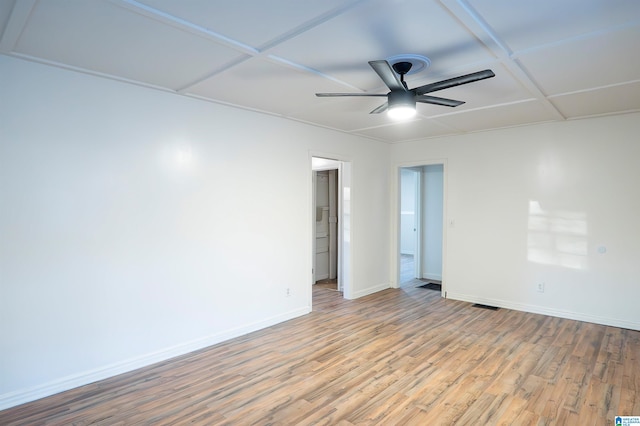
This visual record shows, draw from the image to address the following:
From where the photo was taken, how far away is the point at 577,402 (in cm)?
266

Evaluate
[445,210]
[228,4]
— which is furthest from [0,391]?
[445,210]

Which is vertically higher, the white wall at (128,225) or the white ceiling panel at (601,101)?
the white ceiling panel at (601,101)

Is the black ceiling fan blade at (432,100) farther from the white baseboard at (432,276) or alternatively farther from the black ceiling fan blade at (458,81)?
the white baseboard at (432,276)

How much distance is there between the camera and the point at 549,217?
468 centimetres

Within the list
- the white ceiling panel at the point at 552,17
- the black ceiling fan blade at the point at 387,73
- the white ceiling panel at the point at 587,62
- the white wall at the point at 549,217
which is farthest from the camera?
the white wall at the point at 549,217

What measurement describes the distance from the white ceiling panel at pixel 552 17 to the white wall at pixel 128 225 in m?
2.68

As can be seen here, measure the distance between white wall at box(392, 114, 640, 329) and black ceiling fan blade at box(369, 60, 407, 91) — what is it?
10.4 ft

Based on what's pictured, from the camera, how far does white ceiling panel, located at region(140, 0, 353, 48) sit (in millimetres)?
1892

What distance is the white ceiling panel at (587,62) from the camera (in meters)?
2.32

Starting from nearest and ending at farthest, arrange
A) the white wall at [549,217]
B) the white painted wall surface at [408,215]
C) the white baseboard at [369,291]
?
the white wall at [549,217] < the white baseboard at [369,291] < the white painted wall surface at [408,215]

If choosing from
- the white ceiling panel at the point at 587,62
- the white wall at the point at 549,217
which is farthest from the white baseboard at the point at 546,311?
the white ceiling panel at the point at 587,62

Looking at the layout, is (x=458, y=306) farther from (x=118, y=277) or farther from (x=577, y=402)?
(x=118, y=277)

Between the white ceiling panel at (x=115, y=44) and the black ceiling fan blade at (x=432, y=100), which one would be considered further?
the black ceiling fan blade at (x=432, y=100)

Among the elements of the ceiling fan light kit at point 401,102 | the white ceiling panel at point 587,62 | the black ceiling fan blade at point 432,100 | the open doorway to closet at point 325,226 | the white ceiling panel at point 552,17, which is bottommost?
the open doorway to closet at point 325,226
